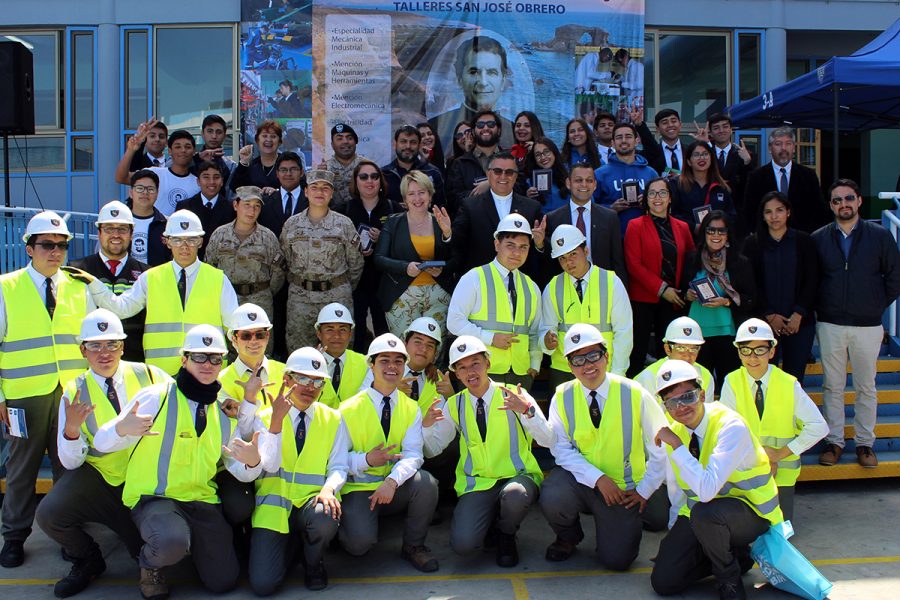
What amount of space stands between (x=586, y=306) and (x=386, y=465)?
76.1 inches

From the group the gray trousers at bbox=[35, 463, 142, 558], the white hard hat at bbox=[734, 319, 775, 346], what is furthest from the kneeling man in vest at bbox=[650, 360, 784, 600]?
the gray trousers at bbox=[35, 463, 142, 558]

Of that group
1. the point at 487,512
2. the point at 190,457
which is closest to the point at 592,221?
the point at 487,512

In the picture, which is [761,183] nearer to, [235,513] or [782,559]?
[782,559]

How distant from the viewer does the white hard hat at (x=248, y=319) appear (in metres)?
5.55

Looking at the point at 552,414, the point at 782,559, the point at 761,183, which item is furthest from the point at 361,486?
the point at 761,183

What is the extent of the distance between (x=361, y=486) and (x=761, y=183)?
507 centimetres

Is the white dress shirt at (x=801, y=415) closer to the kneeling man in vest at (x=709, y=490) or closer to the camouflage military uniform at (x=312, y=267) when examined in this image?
the kneeling man in vest at (x=709, y=490)

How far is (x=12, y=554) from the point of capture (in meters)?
5.51

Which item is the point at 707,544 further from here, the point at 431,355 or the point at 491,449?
the point at 431,355

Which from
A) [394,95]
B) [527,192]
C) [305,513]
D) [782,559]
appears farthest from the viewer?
[394,95]

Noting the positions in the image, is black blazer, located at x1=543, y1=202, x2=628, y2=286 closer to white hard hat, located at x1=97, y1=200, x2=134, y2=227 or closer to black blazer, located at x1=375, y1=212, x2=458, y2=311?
black blazer, located at x1=375, y1=212, x2=458, y2=311

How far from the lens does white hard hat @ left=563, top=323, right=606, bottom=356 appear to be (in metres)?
5.42

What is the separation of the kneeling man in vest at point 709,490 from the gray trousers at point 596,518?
0.30 metres

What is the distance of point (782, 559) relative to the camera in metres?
4.87
